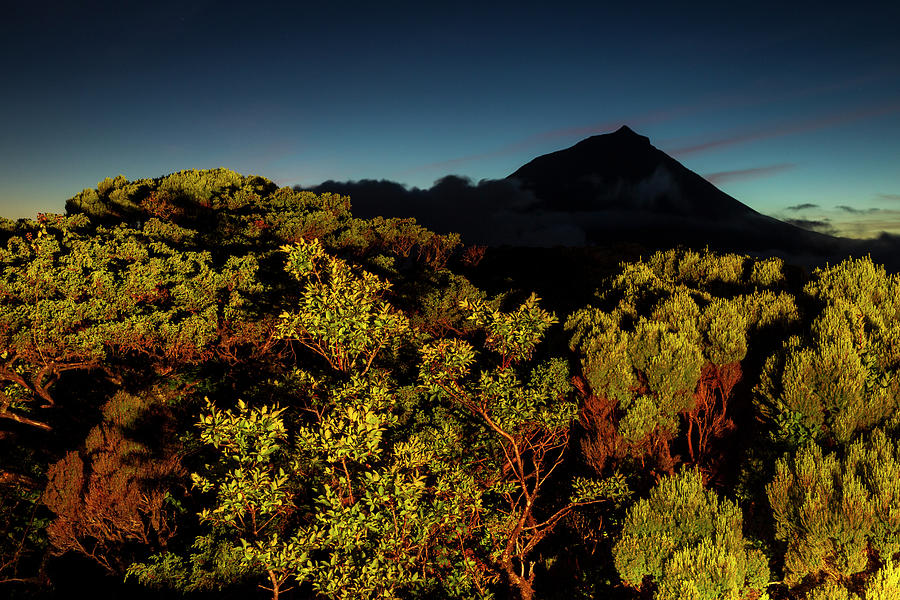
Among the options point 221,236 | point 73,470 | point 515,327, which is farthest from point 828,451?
point 221,236

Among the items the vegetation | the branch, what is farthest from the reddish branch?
the branch

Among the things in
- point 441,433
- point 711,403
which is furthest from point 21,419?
point 711,403

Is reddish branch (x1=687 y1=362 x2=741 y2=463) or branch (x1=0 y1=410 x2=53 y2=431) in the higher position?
reddish branch (x1=687 y1=362 x2=741 y2=463)

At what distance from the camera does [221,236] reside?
23.8 metres

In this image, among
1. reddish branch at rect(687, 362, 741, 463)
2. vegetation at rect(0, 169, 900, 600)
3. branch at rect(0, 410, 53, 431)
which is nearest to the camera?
vegetation at rect(0, 169, 900, 600)

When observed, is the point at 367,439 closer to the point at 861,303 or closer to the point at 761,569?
the point at 761,569

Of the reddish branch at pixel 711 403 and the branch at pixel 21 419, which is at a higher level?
the reddish branch at pixel 711 403

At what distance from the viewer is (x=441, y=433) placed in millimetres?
10000

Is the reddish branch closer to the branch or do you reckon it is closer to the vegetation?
the vegetation

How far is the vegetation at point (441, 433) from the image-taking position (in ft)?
20.9

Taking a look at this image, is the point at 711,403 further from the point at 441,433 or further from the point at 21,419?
the point at 21,419

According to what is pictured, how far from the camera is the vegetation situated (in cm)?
638

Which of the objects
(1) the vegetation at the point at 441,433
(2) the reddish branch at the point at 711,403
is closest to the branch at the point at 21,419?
(1) the vegetation at the point at 441,433

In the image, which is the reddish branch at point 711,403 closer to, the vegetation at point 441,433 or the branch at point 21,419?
the vegetation at point 441,433
